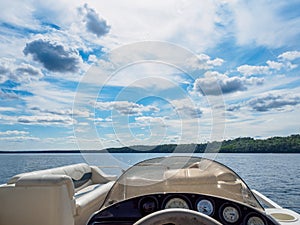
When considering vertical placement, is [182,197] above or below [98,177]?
above

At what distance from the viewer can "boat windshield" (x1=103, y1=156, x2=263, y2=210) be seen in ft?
5.39

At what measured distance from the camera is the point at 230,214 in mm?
1362

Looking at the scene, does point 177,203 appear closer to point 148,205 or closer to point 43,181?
point 148,205

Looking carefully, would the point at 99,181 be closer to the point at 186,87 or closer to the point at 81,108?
the point at 81,108

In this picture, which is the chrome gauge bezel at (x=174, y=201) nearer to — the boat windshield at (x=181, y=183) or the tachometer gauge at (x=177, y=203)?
the tachometer gauge at (x=177, y=203)

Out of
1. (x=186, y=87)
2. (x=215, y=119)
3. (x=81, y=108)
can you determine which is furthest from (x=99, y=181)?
(x=215, y=119)

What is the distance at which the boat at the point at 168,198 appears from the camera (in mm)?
1332

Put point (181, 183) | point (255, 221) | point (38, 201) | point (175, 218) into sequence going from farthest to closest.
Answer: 1. point (38, 201)
2. point (181, 183)
3. point (255, 221)
4. point (175, 218)

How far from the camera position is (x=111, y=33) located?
5.71 m

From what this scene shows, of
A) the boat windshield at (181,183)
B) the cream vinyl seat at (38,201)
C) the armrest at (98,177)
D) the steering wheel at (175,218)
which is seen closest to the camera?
the steering wheel at (175,218)

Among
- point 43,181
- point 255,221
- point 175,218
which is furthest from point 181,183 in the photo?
point 43,181

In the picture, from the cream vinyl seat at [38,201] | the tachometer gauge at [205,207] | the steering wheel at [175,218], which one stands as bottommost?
the cream vinyl seat at [38,201]

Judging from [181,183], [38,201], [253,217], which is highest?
[181,183]

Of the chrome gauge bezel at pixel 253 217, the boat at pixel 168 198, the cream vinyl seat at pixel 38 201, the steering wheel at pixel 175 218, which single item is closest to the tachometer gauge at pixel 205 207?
the boat at pixel 168 198
